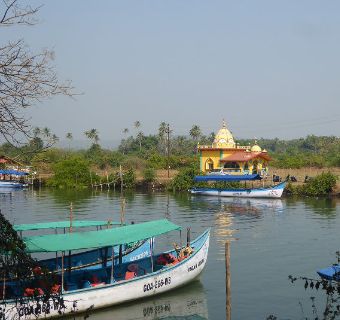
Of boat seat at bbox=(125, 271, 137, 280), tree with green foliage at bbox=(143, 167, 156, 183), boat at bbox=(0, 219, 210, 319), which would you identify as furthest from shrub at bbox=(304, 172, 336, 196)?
boat seat at bbox=(125, 271, 137, 280)

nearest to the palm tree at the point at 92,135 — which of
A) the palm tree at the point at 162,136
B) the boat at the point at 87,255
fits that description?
the palm tree at the point at 162,136

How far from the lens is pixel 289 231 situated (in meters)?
30.7

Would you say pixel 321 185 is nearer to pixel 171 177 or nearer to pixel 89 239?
pixel 171 177

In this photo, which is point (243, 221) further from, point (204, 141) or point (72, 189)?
point (204, 141)

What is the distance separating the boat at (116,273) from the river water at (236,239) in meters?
0.42

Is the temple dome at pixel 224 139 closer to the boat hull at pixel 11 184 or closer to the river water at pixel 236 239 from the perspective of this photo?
the river water at pixel 236 239

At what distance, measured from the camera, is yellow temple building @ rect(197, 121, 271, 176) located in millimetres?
58263

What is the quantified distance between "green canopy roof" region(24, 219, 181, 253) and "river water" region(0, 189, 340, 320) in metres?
1.97

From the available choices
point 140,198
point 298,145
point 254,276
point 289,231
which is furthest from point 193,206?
point 298,145

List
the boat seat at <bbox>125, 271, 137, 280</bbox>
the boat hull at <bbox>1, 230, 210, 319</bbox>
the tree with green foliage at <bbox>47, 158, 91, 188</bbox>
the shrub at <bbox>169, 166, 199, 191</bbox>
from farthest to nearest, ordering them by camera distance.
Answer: the tree with green foliage at <bbox>47, 158, 91, 188</bbox> < the shrub at <bbox>169, 166, 199, 191</bbox> < the boat seat at <bbox>125, 271, 137, 280</bbox> < the boat hull at <bbox>1, 230, 210, 319</bbox>

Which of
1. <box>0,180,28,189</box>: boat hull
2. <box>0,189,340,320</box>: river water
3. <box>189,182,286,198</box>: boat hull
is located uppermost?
<box>0,180,28,189</box>: boat hull

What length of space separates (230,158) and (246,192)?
A: 31.7ft

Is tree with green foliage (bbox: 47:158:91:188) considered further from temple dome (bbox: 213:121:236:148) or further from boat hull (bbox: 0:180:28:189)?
temple dome (bbox: 213:121:236:148)

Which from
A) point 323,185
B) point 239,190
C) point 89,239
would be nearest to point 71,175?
point 239,190
